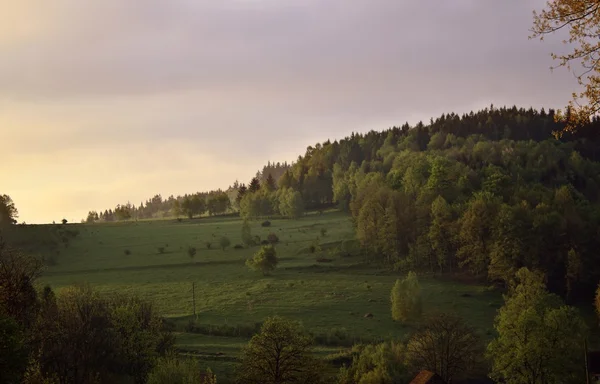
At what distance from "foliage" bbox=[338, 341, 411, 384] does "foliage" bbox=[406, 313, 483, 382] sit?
2.00 meters

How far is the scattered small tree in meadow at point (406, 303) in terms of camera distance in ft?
258

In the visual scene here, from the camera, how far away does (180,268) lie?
11200 centimetres

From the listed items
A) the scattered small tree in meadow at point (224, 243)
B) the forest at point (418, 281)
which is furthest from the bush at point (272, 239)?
the scattered small tree in meadow at point (224, 243)

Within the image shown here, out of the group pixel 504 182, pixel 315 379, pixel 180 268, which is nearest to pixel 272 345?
pixel 315 379

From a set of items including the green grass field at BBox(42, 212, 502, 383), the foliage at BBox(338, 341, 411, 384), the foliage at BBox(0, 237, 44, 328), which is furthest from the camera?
the green grass field at BBox(42, 212, 502, 383)

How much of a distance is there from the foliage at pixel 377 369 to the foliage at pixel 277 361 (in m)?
7.31

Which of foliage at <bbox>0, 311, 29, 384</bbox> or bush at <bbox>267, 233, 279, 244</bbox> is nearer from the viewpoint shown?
foliage at <bbox>0, 311, 29, 384</bbox>

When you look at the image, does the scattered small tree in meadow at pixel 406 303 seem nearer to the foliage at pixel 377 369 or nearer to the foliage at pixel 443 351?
the foliage at pixel 443 351

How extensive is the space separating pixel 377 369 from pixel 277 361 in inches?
500

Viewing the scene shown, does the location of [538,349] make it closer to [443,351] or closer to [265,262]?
[443,351]

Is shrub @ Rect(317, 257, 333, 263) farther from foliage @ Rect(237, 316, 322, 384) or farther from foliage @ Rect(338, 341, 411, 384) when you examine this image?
foliage @ Rect(237, 316, 322, 384)

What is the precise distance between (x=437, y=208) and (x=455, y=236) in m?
9.66

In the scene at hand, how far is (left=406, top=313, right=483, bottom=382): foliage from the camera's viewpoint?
5975 centimetres

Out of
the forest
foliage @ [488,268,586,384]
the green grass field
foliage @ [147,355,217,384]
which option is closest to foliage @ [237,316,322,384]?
the forest
